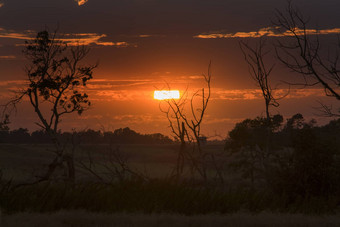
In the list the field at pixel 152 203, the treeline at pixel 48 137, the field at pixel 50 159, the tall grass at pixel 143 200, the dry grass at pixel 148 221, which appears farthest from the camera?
the treeline at pixel 48 137

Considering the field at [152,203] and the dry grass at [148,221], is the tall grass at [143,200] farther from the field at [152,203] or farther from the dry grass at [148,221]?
the dry grass at [148,221]

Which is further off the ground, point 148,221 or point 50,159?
point 50,159

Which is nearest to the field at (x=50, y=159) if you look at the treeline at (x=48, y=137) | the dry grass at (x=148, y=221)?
the treeline at (x=48, y=137)

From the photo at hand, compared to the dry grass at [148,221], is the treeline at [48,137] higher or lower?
higher

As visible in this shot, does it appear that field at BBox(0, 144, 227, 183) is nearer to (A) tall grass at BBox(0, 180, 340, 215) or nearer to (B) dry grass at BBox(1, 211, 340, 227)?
(A) tall grass at BBox(0, 180, 340, 215)

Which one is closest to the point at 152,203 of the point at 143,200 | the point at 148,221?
the point at 143,200

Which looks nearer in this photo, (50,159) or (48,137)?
(50,159)

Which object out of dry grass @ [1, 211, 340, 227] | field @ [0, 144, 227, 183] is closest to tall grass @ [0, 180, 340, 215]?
dry grass @ [1, 211, 340, 227]

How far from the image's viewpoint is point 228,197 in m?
17.5

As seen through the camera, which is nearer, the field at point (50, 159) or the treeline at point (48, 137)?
the field at point (50, 159)

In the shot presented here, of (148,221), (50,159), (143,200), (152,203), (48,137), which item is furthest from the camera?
(48,137)

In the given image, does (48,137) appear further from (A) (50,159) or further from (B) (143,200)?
(B) (143,200)

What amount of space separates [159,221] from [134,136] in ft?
417

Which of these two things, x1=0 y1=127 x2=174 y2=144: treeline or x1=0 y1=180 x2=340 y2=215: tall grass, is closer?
x1=0 y1=180 x2=340 y2=215: tall grass
